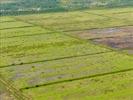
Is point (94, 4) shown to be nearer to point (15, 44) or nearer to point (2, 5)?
A: point (2, 5)

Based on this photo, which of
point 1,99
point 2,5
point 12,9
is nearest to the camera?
point 1,99

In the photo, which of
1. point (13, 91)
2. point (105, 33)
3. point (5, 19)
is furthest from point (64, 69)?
point (5, 19)

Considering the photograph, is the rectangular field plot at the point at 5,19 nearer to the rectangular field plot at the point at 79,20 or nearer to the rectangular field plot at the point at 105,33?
the rectangular field plot at the point at 79,20

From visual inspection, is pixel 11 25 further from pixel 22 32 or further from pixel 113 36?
pixel 113 36

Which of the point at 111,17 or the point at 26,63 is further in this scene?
the point at 111,17

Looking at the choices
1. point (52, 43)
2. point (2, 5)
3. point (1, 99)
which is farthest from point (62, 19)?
point (1, 99)

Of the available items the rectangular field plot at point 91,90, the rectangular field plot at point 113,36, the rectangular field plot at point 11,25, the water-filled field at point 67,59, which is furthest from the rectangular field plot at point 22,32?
the rectangular field plot at point 91,90
